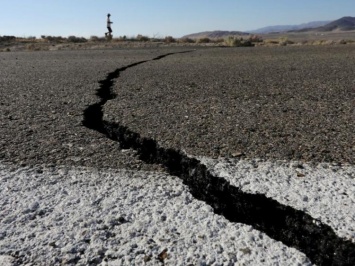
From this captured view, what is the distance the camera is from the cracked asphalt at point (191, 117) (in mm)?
2098

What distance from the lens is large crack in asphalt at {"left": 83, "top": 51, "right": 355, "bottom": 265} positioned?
4.12 ft

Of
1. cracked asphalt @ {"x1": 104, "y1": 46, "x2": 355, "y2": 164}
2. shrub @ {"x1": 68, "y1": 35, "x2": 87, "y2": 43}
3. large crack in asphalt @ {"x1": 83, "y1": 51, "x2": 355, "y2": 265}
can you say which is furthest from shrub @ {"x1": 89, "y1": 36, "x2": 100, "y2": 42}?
large crack in asphalt @ {"x1": 83, "y1": 51, "x2": 355, "y2": 265}

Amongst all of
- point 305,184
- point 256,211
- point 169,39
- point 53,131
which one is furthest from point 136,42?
point 256,211

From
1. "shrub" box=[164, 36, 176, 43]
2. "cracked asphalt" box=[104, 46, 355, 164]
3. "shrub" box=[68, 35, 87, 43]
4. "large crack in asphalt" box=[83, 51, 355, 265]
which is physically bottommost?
"shrub" box=[68, 35, 87, 43]

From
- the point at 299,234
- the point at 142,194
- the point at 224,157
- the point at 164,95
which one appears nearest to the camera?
the point at 299,234

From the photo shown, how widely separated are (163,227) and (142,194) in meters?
0.27

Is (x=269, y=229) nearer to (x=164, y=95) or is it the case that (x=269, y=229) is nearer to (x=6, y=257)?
(x=6, y=257)

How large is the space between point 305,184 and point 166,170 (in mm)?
630

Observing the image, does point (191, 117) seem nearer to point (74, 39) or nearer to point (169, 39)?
point (169, 39)

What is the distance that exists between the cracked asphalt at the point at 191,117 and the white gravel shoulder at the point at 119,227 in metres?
0.28

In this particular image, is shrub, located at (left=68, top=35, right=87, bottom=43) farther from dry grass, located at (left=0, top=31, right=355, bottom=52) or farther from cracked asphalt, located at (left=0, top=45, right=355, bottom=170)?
cracked asphalt, located at (left=0, top=45, right=355, bottom=170)

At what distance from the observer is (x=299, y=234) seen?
1366 mm

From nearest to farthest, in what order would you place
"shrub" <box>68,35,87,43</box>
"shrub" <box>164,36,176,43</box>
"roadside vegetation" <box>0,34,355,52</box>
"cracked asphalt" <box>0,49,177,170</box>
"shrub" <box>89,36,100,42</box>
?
"cracked asphalt" <box>0,49,177,170</box>
"roadside vegetation" <box>0,34,355,52</box>
"shrub" <box>164,36,176,43</box>
"shrub" <box>89,36,100,42</box>
"shrub" <box>68,35,87,43</box>

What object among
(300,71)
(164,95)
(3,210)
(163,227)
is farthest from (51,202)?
(300,71)
